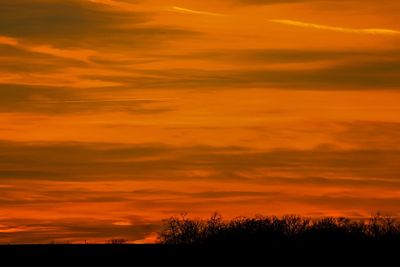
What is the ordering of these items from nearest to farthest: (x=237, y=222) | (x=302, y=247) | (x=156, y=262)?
(x=156, y=262)
(x=302, y=247)
(x=237, y=222)

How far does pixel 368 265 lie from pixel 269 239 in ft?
47.9

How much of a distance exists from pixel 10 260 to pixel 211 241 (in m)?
20.5

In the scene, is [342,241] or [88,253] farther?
[342,241]

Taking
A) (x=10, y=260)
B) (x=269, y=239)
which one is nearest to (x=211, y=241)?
(x=269, y=239)

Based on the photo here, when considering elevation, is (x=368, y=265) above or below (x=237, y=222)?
below

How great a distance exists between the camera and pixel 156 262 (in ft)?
336

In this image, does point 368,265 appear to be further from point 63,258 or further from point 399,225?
point 63,258

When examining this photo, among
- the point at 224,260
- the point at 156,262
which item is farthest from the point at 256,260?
the point at 156,262

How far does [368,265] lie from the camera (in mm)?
104938

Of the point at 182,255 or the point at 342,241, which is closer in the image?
the point at 182,255

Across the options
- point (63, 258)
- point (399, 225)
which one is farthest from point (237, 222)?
point (63, 258)

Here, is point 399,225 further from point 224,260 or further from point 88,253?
point 88,253

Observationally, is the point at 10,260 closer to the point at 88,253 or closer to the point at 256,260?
the point at 88,253

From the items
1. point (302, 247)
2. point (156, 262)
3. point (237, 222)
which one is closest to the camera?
point (156, 262)
